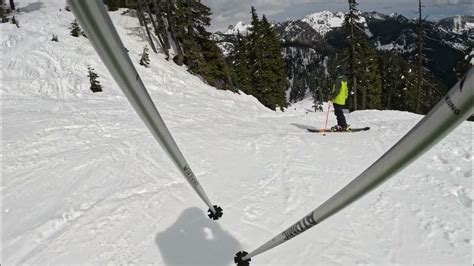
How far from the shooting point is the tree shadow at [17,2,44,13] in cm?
3159

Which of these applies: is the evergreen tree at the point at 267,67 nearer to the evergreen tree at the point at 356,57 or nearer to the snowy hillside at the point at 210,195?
the evergreen tree at the point at 356,57

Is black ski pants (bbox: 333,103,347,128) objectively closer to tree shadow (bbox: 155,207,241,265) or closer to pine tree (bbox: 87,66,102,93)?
tree shadow (bbox: 155,207,241,265)

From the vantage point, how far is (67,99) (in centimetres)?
1532

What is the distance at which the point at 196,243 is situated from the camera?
4.85m

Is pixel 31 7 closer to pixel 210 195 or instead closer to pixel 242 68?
pixel 242 68

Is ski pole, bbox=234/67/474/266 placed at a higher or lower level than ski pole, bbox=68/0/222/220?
lower

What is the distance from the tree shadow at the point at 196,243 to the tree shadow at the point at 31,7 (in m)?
33.8

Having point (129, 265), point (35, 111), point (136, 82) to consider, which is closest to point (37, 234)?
point (129, 265)

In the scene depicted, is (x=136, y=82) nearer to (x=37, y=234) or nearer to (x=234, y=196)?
(x=37, y=234)

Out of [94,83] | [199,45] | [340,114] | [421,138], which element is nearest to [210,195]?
[421,138]

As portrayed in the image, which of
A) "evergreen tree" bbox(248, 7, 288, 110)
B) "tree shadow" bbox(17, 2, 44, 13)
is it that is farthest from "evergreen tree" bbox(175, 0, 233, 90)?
"tree shadow" bbox(17, 2, 44, 13)

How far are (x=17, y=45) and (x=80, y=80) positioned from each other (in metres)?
5.47

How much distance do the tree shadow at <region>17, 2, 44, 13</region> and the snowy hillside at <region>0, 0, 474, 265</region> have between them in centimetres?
2365

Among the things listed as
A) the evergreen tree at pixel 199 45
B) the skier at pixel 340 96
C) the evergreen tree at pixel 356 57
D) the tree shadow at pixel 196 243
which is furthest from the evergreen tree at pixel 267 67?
the tree shadow at pixel 196 243
